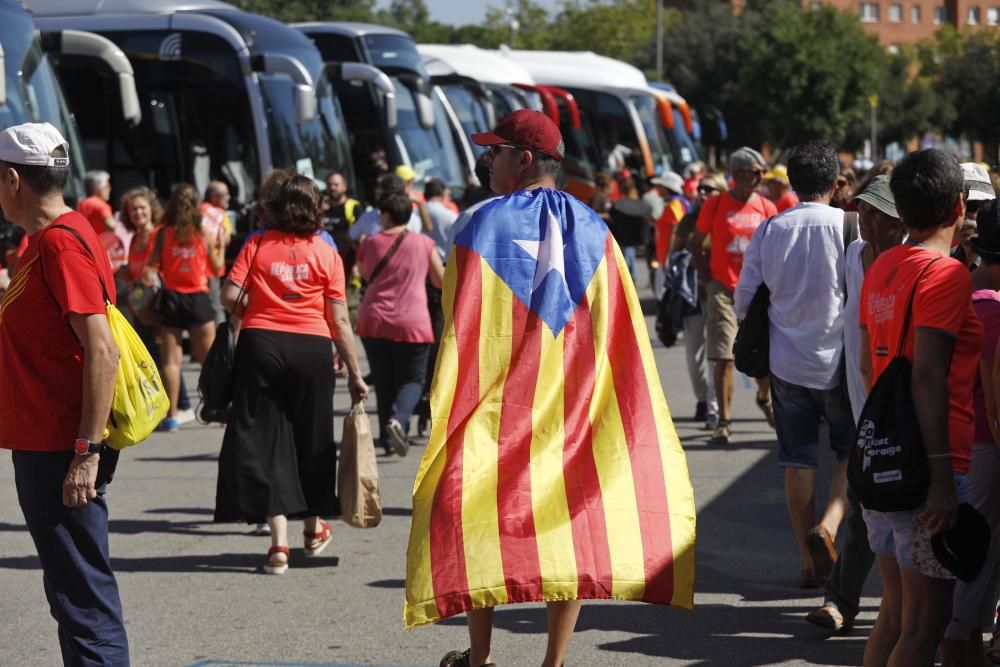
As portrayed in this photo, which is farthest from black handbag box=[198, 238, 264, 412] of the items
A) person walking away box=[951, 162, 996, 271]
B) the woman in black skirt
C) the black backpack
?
the black backpack

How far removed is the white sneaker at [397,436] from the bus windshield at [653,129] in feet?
85.4

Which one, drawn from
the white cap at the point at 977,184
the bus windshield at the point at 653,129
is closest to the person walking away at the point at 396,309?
the white cap at the point at 977,184

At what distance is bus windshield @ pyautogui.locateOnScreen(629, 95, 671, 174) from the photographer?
35.2 m

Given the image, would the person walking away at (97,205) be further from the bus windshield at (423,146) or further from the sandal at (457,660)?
the sandal at (457,660)

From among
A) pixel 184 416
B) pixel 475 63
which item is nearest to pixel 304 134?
pixel 184 416

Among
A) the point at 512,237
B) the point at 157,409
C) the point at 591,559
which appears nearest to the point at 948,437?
the point at 591,559

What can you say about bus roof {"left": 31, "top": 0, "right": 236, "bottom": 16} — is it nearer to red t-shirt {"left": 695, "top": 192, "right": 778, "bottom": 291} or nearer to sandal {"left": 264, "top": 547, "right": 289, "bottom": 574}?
red t-shirt {"left": 695, "top": 192, "right": 778, "bottom": 291}

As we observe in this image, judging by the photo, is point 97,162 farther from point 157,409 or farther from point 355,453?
point 157,409

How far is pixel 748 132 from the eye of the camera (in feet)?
229

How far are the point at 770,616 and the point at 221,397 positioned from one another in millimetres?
2688

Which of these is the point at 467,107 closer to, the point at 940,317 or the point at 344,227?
the point at 344,227

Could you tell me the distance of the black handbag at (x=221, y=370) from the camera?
7.46 meters

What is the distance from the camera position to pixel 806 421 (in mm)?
6781

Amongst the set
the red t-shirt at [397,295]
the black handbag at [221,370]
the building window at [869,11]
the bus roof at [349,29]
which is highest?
the black handbag at [221,370]
